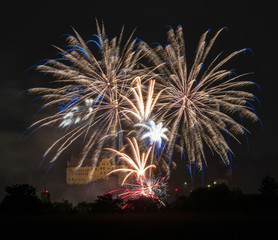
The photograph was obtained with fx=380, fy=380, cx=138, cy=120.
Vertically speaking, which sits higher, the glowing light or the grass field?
the glowing light

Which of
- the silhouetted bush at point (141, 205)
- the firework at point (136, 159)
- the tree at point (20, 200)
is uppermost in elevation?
the firework at point (136, 159)

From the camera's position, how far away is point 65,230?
17.5 meters

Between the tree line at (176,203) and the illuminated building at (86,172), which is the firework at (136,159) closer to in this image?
the tree line at (176,203)

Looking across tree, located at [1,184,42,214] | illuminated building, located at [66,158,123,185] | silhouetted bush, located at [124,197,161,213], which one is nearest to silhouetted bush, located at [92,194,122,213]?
silhouetted bush, located at [124,197,161,213]

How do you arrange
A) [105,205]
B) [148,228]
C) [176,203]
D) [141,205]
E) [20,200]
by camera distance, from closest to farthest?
[148,228] → [20,200] → [176,203] → [141,205] → [105,205]

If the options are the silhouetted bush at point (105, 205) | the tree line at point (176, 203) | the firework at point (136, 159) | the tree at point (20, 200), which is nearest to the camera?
the tree line at point (176, 203)

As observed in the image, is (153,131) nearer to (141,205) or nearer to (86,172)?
(141,205)

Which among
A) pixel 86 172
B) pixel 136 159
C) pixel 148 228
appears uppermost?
pixel 86 172

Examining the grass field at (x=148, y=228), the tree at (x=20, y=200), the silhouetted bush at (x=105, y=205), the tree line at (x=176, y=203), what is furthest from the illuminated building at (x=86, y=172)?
the grass field at (x=148, y=228)

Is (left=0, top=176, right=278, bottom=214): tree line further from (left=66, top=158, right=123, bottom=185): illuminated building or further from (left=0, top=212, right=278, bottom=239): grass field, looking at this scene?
(left=66, top=158, right=123, bottom=185): illuminated building

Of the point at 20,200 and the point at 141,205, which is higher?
the point at 20,200

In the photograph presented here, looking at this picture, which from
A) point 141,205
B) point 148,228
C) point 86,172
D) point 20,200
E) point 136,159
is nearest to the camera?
point 148,228

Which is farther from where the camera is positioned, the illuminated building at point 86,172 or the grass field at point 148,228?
the illuminated building at point 86,172

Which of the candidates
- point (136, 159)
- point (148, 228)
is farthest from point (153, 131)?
point (148, 228)
